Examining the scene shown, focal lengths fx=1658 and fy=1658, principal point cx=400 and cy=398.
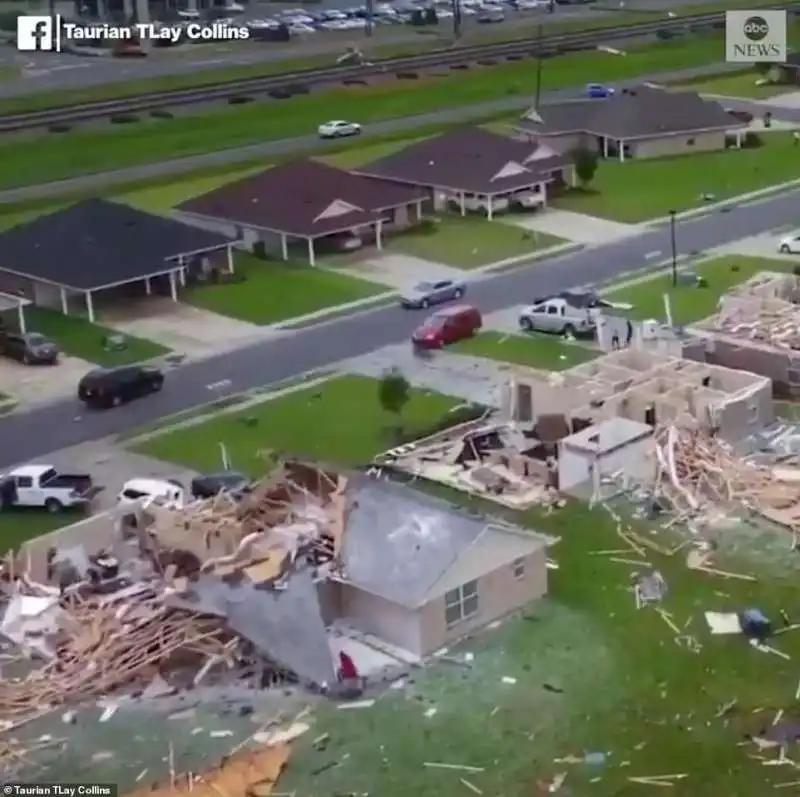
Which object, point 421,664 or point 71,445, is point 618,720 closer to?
point 421,664

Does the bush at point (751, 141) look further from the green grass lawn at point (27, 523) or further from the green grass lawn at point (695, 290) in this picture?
the green grass lawn at point (27, 523)

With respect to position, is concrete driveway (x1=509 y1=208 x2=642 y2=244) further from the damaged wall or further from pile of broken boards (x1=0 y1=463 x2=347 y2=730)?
pile of broken boards (x1=0 y1=463 x2=347 y2=730)

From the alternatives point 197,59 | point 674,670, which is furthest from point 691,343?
point 197,59

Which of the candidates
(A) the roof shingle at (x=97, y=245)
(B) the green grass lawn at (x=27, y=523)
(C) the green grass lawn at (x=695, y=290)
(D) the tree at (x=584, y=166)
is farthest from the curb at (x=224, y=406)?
(D) the tree at (x=584, y=166)

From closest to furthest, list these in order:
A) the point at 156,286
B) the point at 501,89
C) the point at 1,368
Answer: the point at 1,368, the point at 156,286, the point at 501,89

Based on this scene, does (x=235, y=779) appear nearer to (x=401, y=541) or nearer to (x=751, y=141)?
(x=401, y=541)

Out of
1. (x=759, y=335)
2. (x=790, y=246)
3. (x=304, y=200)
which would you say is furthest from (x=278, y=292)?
(x=790, y=246)

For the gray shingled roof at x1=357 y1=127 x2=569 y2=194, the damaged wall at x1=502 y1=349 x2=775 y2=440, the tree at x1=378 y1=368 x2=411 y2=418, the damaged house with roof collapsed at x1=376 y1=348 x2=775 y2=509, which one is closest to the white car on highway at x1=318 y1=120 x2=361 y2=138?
the gray shingled roof at x1=357 y1=127 x2=569 y2=194
